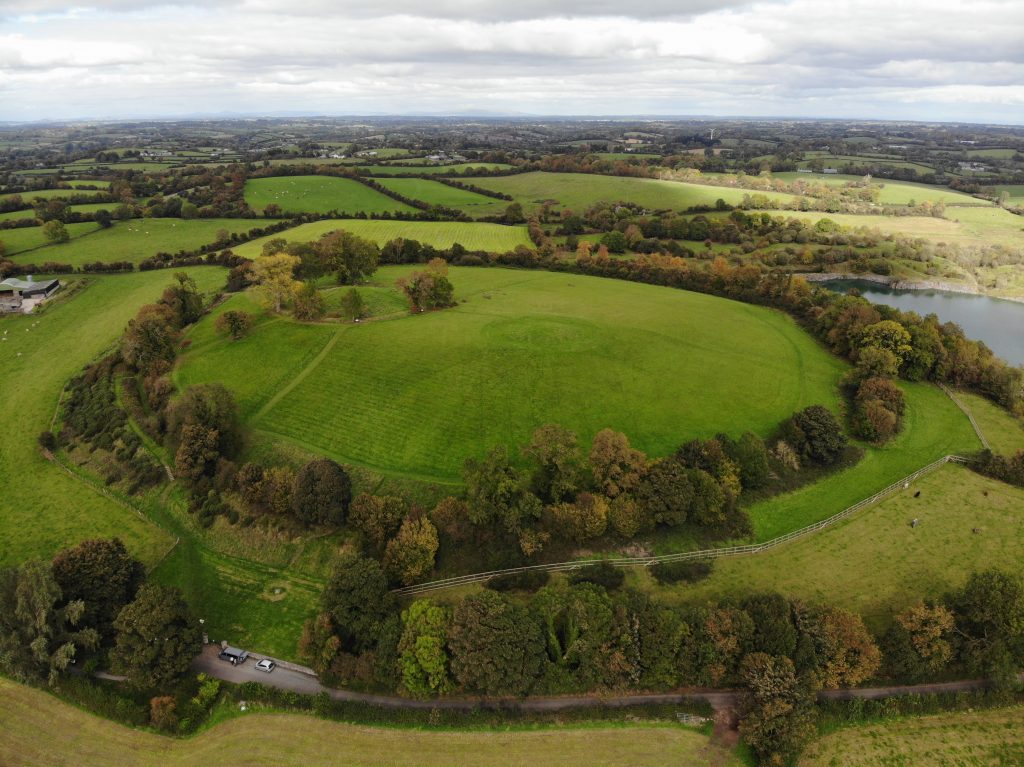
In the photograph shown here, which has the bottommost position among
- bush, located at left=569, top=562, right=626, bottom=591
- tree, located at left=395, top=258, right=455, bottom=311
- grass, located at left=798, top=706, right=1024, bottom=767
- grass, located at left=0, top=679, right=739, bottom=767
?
grass, located at left=798, top=706, right=1024, bottom=767

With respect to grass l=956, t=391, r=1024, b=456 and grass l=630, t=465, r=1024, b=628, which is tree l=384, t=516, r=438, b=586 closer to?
grass l=630, t=465, r=1024, b=628

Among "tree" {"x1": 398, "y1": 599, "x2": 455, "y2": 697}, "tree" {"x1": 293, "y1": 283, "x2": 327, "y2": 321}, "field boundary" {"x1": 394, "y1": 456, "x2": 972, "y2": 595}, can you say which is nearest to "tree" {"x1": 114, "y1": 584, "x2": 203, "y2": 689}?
"field boundary" {"x1": 394, "y1": 456, "x2": 972, "y2": 595}

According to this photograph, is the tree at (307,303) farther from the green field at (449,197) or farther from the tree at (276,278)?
the green field at (449,197)

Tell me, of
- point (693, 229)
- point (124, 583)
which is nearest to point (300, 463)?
point (124, 583)

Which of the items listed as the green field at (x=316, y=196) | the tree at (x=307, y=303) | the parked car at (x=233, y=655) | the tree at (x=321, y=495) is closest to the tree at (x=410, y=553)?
the tree at (x=321, y=495)

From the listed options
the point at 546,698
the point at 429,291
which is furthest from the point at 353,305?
the point at 546,698

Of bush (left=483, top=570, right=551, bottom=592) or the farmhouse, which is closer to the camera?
bush (left=483, top=570, right=551, bottom=592)
